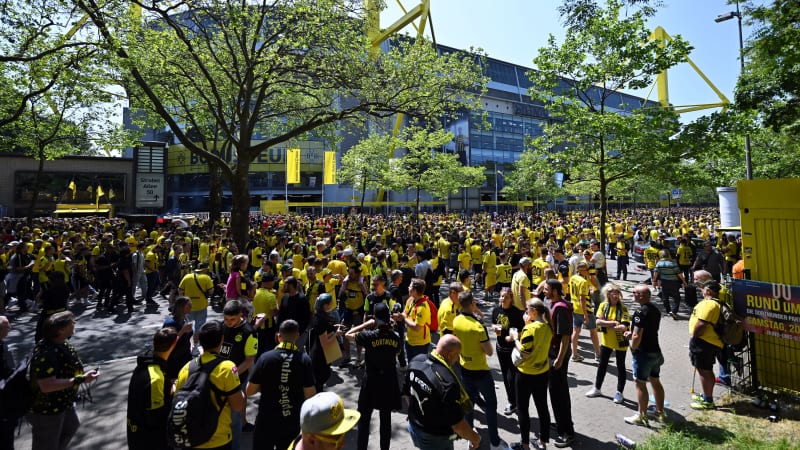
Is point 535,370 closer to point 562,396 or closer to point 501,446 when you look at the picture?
point 562,396

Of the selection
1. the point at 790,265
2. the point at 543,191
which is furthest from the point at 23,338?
the point at 543,191

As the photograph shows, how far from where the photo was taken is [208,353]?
3125 millimetres

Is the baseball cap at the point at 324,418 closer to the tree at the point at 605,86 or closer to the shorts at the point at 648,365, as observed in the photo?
the shorts at the point at 648,365

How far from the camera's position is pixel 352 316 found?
7184 mm

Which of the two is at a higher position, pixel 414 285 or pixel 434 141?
pixel 434 141

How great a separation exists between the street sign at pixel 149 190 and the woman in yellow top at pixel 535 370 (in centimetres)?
3031

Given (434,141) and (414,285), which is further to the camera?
(434,141)

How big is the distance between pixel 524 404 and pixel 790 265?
15.4 ft

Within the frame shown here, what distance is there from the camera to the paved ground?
4.71 m

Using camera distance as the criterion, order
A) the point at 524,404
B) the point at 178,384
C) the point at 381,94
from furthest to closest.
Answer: the point at 381,94 < the point at 524,404 < the point at 178,384

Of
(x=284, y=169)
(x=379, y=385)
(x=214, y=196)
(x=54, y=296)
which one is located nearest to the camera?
(x=379, y=385)

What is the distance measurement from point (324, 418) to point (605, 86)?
14903mm

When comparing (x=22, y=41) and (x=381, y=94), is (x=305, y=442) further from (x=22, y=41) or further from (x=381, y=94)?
(x=22, y=41)

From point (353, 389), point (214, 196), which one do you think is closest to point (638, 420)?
point (353, 389)
